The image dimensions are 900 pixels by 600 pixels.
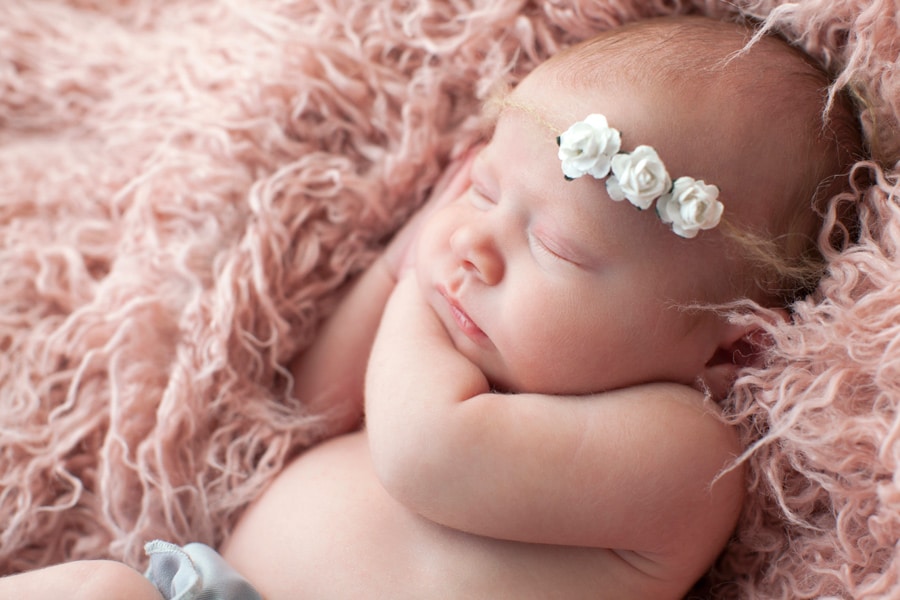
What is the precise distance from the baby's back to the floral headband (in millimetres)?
396

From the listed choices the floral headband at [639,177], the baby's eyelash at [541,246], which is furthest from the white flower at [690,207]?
the baby's eyelash at [541,246]

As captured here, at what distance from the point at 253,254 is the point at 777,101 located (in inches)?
27.8

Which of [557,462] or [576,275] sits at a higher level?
[576,275]

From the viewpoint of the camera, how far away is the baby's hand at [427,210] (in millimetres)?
1280

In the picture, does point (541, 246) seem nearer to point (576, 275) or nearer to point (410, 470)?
point (576, 275)

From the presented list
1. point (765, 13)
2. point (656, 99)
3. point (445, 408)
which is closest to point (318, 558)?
point (445, 408)

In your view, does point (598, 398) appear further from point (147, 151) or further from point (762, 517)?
point (147, 151)

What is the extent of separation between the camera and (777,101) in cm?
101

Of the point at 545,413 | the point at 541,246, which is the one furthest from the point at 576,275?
the point at 545,413

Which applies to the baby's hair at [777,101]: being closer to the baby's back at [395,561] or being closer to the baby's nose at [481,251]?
the baby's nose at [481,251]

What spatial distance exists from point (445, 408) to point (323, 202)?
456 mm

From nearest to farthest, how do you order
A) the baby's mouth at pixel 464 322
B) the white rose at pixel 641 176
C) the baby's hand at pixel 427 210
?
the white rose at pixel 641 176, the baby's mouth at pixel 464 322, the baby's hand at pixel 427 210

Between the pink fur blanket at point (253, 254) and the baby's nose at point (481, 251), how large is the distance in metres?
0.32

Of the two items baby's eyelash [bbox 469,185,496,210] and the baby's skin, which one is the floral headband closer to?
the baby's skin
